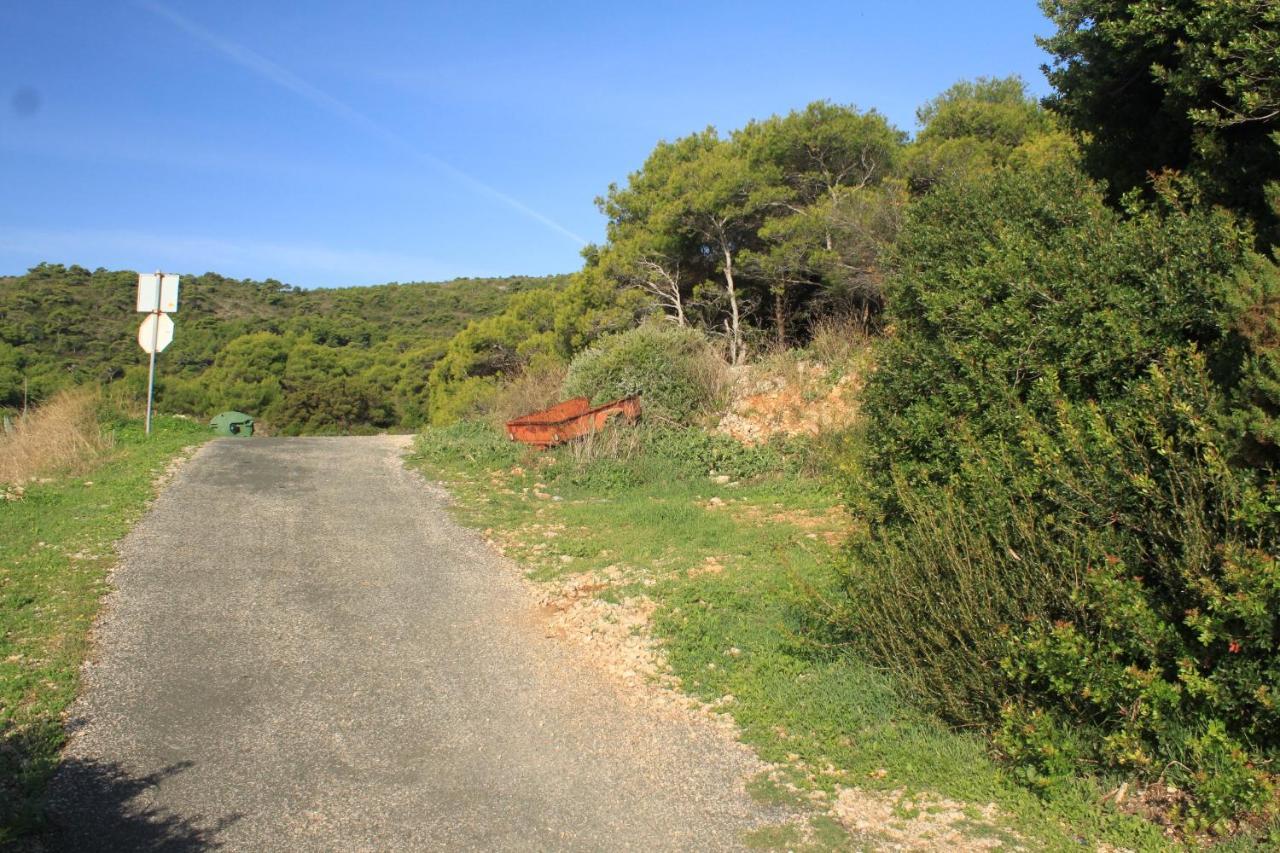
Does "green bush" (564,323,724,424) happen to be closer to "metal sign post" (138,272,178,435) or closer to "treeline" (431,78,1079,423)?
"treeline" (431,78,1079,423)

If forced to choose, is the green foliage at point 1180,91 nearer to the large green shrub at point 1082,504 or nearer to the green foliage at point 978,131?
the large green shrub at point 1082,504

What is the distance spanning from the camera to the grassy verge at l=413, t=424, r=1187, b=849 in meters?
3.88

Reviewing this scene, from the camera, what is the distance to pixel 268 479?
1218cm

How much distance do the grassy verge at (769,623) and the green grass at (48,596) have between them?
128 inches

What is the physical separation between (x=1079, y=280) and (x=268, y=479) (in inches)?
406

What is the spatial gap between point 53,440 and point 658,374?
29.7ft

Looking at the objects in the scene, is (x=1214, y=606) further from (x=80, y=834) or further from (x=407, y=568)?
(x=407, y=568)

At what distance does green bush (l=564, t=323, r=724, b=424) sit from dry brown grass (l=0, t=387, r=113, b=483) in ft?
24.5

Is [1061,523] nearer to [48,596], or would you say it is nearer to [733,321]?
[48,596]

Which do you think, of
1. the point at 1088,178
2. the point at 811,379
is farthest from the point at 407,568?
the point at 811,379

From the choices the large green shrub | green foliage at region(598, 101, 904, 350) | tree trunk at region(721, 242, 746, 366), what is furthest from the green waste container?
the large green shrub

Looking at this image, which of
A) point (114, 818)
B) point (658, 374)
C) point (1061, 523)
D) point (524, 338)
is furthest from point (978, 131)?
point (114, 818)

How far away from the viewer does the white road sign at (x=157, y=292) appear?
16641mm

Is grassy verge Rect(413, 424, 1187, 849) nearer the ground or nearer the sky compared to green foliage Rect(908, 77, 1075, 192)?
nearer the ground
